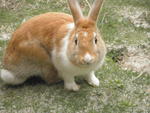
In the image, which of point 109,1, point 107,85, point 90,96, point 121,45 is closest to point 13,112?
point 90,96

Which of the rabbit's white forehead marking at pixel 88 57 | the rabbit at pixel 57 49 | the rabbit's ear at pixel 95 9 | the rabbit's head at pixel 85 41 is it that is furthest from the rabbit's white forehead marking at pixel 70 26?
the rabbit's white forehead marking at pixel 88 57

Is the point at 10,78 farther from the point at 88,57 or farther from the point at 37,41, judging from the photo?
the point at 88,57

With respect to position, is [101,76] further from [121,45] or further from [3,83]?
[3,83]

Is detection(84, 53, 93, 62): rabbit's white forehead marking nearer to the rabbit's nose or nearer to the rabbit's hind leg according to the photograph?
the rabbit's nose

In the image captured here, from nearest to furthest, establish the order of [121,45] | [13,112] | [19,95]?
[13,112]
[19,95]
[121,45]

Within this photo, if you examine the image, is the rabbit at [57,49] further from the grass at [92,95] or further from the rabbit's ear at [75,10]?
the grass at [92,95]

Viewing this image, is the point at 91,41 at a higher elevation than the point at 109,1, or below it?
higher

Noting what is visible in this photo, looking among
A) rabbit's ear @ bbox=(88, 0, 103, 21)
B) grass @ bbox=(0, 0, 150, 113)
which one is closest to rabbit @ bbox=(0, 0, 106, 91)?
rabbit's ear @ bbox=(88, 0, 103, 21)
